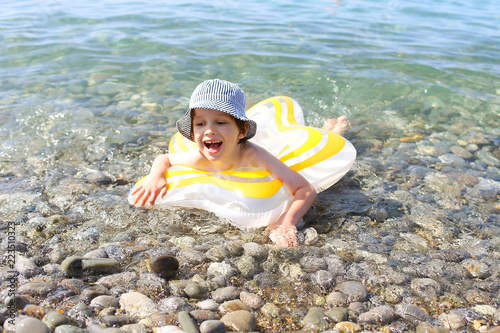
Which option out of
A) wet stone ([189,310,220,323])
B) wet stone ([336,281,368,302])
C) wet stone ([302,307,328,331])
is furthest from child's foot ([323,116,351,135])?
wet stone ([189,310,220,323])

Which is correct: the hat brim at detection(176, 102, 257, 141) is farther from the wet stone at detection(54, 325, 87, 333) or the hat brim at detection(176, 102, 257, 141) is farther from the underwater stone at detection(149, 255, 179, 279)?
the wet stone at detection(54, 325, 87, 333)

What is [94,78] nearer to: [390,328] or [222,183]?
[222,183]

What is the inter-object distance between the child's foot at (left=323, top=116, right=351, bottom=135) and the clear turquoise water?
215mm

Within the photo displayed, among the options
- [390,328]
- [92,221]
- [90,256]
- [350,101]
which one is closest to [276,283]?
[390,328]

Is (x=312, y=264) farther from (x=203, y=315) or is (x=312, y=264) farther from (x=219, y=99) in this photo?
(x=219, y=99)

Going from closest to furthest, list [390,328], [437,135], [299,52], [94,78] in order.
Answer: [390,328] < [437,135] < [94,78] < [299,52]

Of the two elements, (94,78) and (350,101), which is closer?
(350,101)

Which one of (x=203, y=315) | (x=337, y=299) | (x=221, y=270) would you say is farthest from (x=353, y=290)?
(x=203, y=315)

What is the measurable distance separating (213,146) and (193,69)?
5.01m

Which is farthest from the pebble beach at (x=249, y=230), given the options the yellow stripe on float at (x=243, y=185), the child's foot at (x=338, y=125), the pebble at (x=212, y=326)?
the yellow stripe on float at (x=243, y=185)

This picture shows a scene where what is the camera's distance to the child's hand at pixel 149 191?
398cm

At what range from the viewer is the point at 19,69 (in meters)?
8.44

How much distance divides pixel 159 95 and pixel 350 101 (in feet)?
10.7

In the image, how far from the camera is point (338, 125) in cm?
643
